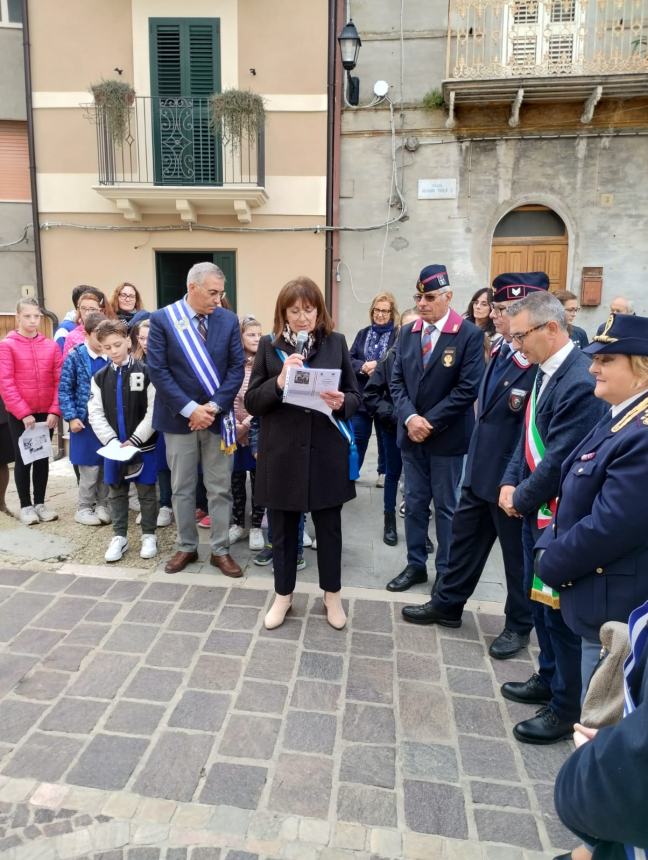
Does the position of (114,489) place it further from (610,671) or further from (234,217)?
(234,217)

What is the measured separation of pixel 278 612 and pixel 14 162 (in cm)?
1097

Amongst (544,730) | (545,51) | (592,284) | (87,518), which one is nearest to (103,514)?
(87,518)

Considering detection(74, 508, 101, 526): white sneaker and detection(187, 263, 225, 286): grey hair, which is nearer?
detection(187, 263, 225, 286): grey hair

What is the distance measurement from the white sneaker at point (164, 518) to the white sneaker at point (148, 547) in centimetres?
51

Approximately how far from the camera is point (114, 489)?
456 centimetres

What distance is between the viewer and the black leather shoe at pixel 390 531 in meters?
4.94

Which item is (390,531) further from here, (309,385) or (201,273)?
(201,273)

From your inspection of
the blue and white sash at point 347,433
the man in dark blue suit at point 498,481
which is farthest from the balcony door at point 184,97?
the man in dark blue suit at point 498,481

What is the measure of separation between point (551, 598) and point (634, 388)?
3.19ft

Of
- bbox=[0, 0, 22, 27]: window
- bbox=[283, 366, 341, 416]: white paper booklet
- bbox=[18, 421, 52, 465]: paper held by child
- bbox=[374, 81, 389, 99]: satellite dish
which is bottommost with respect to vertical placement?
bbox=[18, 421, 52, 465]: paper held by child

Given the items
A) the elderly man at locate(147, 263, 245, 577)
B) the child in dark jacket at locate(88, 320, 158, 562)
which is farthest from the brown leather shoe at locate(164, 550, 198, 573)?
the child in dark jacket at locate(88, 320, 158, 562)

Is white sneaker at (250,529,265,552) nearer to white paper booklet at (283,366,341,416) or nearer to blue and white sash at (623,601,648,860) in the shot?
white paper booklet at (283,366,341,416)

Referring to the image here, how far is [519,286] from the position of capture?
128 inches

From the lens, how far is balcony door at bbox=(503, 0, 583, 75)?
9.81 m
